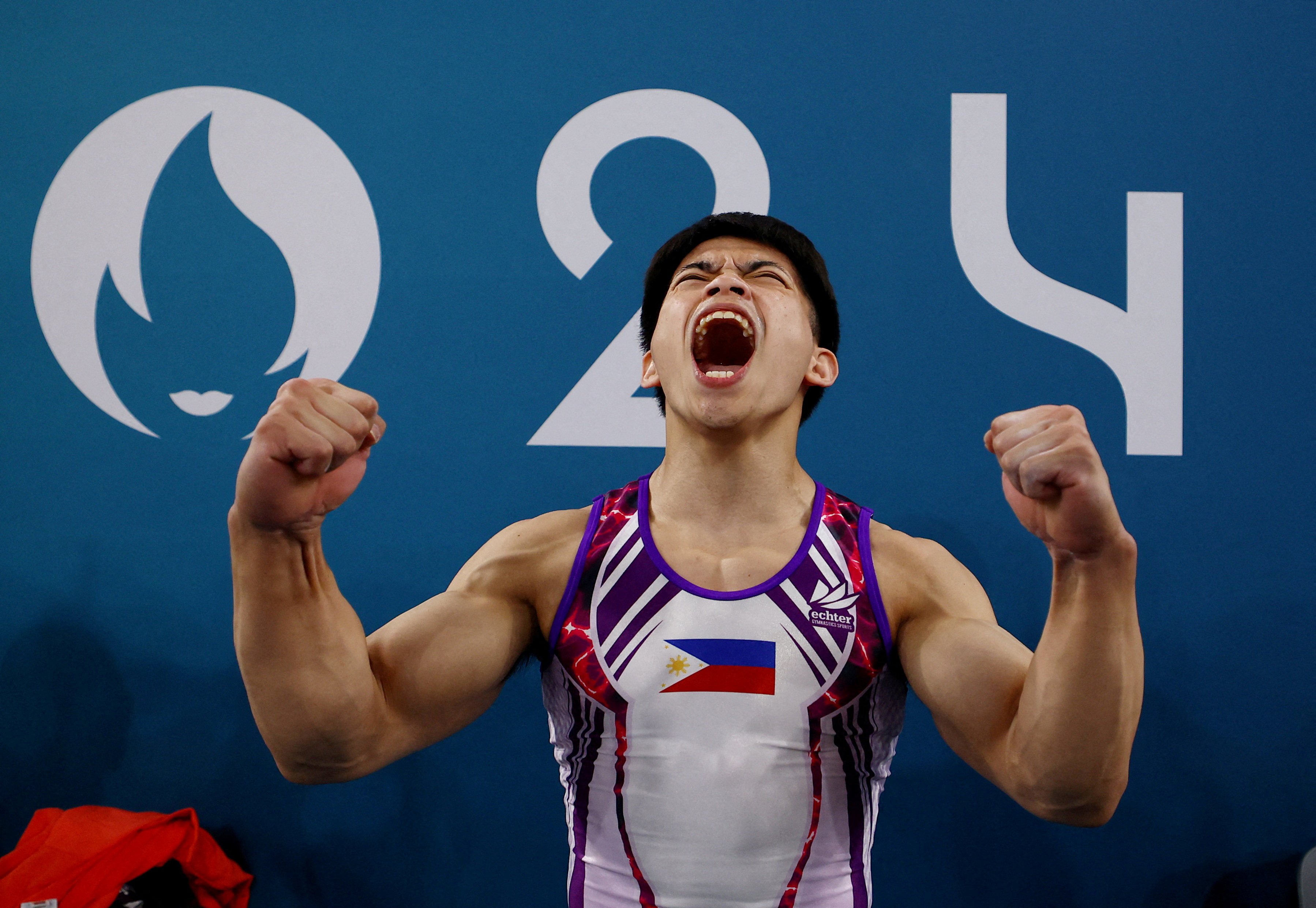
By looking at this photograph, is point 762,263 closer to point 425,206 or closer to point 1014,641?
point 1014,641

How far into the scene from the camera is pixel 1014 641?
99cm

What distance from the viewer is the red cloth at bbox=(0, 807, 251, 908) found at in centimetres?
164

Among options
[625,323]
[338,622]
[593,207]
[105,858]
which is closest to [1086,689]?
[338,622]

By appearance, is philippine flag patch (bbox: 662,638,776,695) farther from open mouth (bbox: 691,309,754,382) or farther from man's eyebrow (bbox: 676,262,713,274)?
man's eyebrow (bbox: 676,262,713,274)

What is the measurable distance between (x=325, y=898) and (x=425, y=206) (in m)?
1.62

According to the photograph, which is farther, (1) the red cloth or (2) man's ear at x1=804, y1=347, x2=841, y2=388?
(1) the red cloth

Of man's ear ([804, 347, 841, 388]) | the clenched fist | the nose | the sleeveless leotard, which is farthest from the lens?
man's ear ([804, 347, 841, 388])

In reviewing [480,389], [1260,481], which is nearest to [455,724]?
[480,389]

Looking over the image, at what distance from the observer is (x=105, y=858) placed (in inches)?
65.9

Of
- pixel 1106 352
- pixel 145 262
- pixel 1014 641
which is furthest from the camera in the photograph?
pixel 145 262

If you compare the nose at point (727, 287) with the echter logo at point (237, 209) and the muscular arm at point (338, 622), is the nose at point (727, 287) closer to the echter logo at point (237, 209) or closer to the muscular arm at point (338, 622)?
the muscular arm at point (338, 622)

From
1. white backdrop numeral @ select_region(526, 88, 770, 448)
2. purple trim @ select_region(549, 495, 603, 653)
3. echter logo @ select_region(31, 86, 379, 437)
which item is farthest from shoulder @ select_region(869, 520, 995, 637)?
echter logo @ select_region(31, 86, 379, 437)

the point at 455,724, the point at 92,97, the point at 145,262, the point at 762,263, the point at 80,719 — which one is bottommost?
the point at 80,719

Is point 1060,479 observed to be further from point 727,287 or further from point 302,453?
point 302,453
